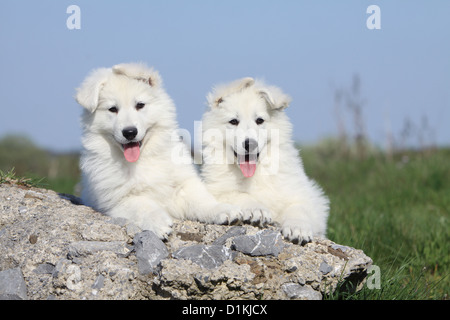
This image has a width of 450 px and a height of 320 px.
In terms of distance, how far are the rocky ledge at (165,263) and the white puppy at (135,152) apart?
0.32 m

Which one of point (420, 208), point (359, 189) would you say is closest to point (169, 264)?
point (420, 208)

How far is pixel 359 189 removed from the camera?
9633 mm

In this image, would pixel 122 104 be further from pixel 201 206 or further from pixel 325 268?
pixel 325 268

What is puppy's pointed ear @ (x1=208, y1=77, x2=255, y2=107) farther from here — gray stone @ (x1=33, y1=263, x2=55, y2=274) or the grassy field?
gray stone @ (x1=33, y1=263, x2=55, y2=274)

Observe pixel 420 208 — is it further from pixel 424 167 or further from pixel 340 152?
pixel 340 152

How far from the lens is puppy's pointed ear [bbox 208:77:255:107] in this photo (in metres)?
5.09

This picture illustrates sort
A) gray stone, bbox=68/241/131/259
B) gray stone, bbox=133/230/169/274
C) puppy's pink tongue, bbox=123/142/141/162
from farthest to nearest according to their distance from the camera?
1. puppy's pink tongue, bbox=123/142/141/162
2. gray stone, bbox=68/241/131/259
3. gray stone, bbox=133/230/169/274

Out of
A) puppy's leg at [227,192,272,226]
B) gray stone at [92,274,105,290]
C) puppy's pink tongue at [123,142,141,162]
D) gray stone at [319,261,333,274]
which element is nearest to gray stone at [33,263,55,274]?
gray stone at [92,274,105,290]

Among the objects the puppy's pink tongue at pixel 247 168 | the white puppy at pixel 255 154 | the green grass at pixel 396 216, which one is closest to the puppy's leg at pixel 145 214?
the white puppy at pixel 255 154

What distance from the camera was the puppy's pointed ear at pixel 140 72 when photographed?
4.76 metres

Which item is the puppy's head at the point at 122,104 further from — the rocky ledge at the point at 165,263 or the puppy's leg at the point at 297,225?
the puppy's leg at the point at 297,225

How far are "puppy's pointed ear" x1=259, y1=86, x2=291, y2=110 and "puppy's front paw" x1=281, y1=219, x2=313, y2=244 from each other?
1.21 metres

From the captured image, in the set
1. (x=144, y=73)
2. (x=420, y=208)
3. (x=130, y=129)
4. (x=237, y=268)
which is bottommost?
(x=420, y=208)
